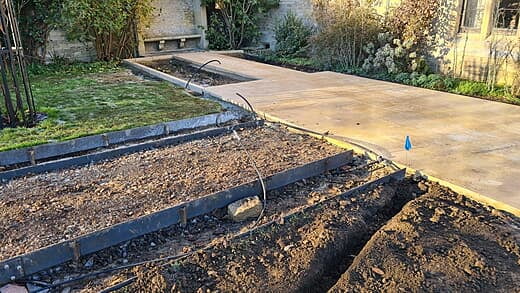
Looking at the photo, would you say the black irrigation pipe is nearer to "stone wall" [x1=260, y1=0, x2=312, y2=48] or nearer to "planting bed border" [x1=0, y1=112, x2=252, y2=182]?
Answer: "planting bed border" [x1=0, y1=112, x2=252, y2=182]

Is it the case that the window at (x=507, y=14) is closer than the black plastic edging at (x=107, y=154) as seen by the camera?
No

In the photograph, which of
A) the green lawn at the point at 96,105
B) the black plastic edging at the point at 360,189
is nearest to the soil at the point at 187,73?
the green lawn at the point at 96,105

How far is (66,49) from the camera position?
9297 millimetres

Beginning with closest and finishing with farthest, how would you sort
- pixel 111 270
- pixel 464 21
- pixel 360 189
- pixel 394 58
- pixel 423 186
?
pixel 111 270 < pixel 360 189 < pixel 423 186 < pixel 464 21 < pixel 394 58

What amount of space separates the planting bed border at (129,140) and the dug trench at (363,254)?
1788mm

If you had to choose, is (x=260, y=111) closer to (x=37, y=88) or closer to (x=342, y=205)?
(x=342, y=205)

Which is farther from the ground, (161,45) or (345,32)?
(345,32)

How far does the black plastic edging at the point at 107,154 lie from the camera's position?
336 cm

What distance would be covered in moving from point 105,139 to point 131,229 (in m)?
1.87

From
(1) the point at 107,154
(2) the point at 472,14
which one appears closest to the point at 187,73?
(1) the point at 107,154

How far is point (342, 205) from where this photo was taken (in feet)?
9.23

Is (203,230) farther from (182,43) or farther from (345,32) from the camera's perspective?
(182,43)

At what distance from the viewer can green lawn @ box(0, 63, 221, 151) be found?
170 inches

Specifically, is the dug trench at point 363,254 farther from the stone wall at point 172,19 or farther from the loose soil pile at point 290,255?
the stone wall at point 172,19
